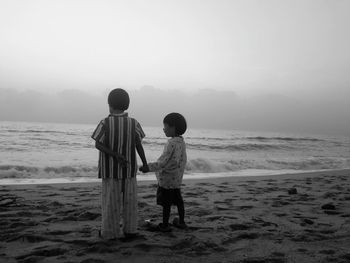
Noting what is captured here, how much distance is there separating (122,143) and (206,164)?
1055cm

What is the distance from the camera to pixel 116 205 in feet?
11.3

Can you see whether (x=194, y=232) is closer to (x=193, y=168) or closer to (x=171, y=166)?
(x=171, y=166)

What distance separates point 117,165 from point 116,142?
0.83ft

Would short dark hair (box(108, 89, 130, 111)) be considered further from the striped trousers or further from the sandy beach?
the sandy beach

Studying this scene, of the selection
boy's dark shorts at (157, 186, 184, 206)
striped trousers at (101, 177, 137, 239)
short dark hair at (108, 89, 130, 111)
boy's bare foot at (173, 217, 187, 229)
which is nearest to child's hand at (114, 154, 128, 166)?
striped trousers at (101, 177, 137, 239)

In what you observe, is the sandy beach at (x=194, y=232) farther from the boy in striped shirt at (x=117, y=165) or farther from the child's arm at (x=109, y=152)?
the child's arm at (x=109, y=152)

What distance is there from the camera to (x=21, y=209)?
16.0ft

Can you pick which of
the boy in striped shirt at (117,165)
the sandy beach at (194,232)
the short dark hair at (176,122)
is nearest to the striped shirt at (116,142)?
the boy in striped shirt at (117,165)

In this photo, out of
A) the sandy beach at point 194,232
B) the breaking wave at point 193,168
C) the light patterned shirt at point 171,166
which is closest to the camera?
the sandy beach at point 194,232

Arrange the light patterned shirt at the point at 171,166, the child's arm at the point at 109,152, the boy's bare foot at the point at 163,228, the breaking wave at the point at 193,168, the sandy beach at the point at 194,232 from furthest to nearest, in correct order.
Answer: the breaking wave at the point at 193,168, the light patterned shirt at the point at 171,166, the boy's bare foot at the point at 163,228, the child's arm at the point at 109,152, the sandy beach at the point at 194,232

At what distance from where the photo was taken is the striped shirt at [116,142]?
3.41 m

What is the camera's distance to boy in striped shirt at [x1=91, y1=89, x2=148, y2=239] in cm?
342

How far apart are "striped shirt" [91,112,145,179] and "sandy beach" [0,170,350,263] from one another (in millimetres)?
752

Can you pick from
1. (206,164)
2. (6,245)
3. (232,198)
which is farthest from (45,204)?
(206,164)
